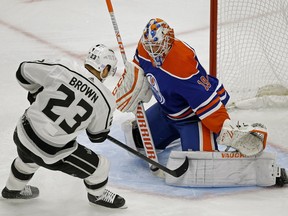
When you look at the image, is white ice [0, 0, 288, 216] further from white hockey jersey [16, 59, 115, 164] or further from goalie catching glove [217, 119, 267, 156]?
white hockey jersey [16, 59, 115, 164]

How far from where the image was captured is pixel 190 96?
8.91 ft

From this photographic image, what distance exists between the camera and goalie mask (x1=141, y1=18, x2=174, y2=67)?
2701 mm

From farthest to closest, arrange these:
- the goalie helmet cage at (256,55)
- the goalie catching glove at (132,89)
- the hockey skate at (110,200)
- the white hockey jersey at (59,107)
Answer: the goalie helmet cage at (256,55)
the goalie catching glove at (132,89)
the hockey skate at (110,200)
the white hockey jersey at (59,107)

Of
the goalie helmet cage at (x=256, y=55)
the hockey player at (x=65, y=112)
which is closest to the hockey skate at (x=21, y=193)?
the hockey player at (x=65, y=112)

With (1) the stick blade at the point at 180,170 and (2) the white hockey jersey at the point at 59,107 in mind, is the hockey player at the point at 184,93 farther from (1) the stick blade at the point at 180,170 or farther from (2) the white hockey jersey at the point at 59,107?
(2) the white hockey jersey at the point at 59,107

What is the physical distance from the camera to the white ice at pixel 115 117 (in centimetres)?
A: 263

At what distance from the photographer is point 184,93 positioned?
272 cm

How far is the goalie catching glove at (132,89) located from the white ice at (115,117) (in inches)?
11.4

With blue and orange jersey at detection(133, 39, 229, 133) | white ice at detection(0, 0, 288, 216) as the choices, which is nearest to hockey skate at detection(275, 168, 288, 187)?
white ice at detection(0, 0, 288, 216)

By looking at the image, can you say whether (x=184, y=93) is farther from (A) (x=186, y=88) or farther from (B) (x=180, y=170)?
(B) (x=180, y=170)

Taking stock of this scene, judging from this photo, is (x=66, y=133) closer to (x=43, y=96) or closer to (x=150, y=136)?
(x=43, y=96)

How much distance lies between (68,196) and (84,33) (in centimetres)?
246

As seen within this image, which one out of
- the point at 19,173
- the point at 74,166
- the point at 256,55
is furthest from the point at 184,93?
the point at 256,55

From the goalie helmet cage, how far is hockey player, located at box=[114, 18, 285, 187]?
25.4 inches
